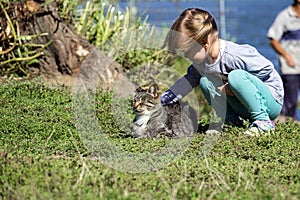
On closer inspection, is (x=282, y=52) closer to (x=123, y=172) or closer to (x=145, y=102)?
(x=145, y=102)

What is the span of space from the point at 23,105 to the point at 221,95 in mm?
1940

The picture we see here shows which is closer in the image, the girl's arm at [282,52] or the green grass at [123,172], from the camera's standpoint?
the green grass at [123,172]

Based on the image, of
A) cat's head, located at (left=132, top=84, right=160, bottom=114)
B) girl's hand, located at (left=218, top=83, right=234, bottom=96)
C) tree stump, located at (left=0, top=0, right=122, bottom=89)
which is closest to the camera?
cat's head, located at (left=132, top=84, right=160, bottom=114)

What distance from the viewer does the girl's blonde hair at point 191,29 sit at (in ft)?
17.5

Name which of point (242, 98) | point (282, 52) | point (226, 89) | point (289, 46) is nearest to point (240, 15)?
point (289, 46)

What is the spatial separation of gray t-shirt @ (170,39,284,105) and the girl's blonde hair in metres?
0.28

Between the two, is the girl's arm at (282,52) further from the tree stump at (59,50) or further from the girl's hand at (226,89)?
the girl's hand at (226,89)

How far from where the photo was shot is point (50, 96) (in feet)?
22.6

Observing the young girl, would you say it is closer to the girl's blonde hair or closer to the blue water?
the girl's blonde hair

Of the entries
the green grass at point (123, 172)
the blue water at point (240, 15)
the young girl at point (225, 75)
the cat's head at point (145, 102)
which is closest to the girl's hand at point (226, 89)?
the young girl at point (225, 75)

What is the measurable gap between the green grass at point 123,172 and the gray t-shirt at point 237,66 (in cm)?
47

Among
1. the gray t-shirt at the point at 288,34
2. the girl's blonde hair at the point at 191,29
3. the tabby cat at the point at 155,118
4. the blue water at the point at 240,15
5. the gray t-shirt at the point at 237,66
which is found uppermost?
the girl's blonde hair at the point at 191,29

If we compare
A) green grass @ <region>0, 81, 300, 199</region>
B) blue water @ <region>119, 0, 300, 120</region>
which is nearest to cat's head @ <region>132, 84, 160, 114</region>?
green grass @ <region>0, 81, 300, 199</region>

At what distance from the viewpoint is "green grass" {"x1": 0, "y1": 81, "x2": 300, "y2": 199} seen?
372 cm
